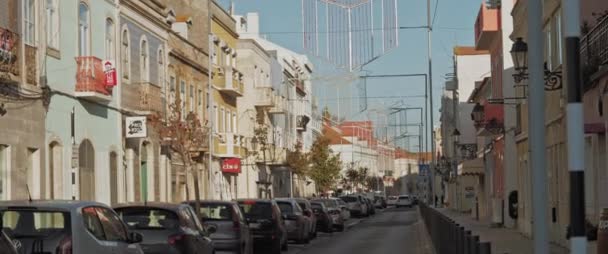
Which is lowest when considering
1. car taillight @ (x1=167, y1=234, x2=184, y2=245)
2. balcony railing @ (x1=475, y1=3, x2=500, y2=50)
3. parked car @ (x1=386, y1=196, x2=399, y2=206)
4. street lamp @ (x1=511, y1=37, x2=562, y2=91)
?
parked car @ (x1=386, y1=196, x2=399, y2=206)

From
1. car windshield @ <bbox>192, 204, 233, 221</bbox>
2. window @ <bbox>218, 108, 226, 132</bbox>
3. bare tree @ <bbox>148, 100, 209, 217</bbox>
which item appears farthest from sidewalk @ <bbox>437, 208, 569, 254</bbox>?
window @ <bbox>218, 108, 226, 132</bbox>

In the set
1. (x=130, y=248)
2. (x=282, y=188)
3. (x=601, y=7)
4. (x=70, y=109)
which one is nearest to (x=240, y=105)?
(x=282, y=188)

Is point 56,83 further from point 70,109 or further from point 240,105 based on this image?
point 240,105

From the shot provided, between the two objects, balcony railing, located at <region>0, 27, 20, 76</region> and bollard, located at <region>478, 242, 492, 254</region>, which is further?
balcony railing, located at <region>0, 27, 20, 76</region>

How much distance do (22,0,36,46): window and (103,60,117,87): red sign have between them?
414 cm

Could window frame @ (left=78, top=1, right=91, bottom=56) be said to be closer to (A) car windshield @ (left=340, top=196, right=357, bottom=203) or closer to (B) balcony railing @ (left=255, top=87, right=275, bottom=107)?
(B) balcony railing @ (left=255, top=87, right=275, bottom=107)

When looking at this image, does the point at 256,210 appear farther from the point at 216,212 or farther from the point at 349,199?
the point at 349,199

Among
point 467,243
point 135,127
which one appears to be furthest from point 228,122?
point 467,243

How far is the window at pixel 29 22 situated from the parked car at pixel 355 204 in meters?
42.3

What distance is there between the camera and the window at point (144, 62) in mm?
36250

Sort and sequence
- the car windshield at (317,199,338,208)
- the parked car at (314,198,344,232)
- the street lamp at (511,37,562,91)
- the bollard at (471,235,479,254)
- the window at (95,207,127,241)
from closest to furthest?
the bollard at (471,235,479,254) → the window at (95,207,127,241) → the street lamp at (511,37,562,91) → the parked car at (314,198,344,232) → the car windshield at (317,199,338,208)

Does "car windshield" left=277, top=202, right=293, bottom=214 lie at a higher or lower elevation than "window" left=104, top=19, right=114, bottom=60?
lower

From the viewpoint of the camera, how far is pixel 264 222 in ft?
89.3

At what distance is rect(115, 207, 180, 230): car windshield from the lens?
1688 centimetres
